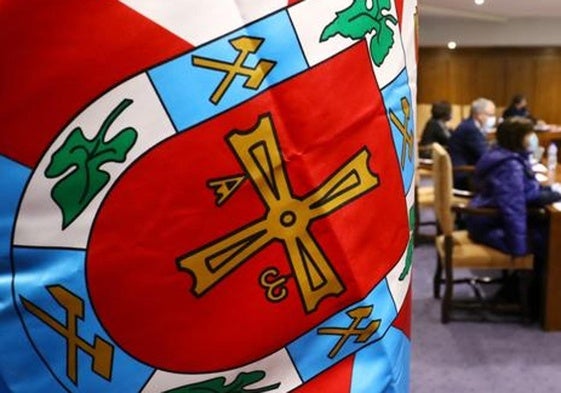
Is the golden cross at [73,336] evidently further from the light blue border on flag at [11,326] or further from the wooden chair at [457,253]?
the wooden chair at [457,253]

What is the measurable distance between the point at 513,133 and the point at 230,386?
2.71 metres

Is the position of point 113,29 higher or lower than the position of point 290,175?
higher

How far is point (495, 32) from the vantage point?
9.00m

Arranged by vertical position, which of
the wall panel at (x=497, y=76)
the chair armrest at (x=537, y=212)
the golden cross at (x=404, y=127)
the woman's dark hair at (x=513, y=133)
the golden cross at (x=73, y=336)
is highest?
the golden cross at (x=404, y=127)

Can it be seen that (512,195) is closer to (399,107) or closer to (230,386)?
(399,107)

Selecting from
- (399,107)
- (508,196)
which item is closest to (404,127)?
(399,107)

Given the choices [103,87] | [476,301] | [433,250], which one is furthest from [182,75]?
[433,250]

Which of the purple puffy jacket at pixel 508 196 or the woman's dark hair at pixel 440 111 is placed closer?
the purple puffy jacket at pixel 508 196

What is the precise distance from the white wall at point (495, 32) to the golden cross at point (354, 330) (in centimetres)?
870

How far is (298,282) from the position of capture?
20.2 inches

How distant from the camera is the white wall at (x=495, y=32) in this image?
8906 mm

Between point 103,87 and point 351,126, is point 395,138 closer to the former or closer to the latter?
point 351,126

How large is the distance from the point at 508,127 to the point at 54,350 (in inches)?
110

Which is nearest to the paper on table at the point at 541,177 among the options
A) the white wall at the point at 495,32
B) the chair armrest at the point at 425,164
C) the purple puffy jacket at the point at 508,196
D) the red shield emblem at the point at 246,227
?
the purple puffy jacket at the point at 508,196
